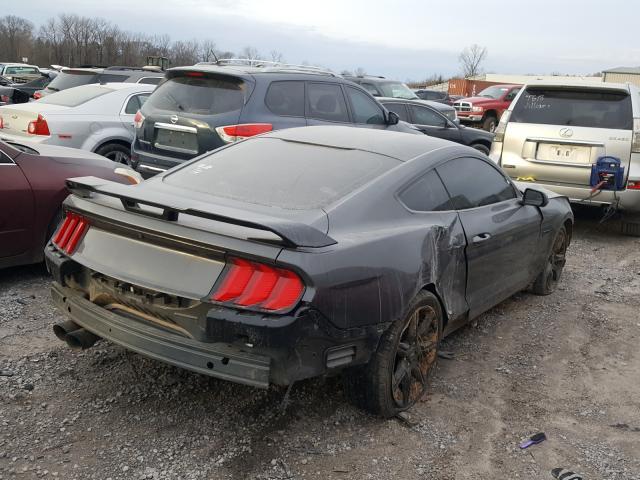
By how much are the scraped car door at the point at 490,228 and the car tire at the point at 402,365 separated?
534 mm

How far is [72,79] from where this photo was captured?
12.6m

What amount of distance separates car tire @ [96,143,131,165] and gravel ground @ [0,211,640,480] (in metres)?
4.49

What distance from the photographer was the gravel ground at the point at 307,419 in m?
3.09

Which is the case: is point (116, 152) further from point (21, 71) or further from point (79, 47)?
point (79, 47)

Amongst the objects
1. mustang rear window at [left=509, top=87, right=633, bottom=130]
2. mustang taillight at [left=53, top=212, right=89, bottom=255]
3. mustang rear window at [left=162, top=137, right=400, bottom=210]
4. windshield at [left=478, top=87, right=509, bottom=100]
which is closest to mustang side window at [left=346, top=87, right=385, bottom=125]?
mustang rear window at [left=509, top=87, right=633, bottom=130]

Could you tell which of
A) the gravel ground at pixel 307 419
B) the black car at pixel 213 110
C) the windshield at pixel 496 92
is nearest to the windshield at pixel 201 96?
the black car at pixel 213 110

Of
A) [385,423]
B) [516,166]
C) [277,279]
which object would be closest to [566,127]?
[516,166]

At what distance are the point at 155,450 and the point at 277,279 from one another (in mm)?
1057

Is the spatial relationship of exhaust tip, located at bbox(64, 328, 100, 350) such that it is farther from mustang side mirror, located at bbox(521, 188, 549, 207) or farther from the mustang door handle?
mustang side mirror, located at bbox(521, 188, 549, 207)

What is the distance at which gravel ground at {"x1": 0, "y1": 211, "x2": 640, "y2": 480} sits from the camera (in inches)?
122

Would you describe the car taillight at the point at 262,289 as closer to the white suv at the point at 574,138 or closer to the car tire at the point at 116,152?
the white suv at the point at 574,138

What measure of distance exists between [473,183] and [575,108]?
421 cm

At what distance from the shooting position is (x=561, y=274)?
6297 millimetres

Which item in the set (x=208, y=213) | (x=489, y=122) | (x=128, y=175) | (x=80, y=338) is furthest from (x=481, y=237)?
(x=489, y=122)
